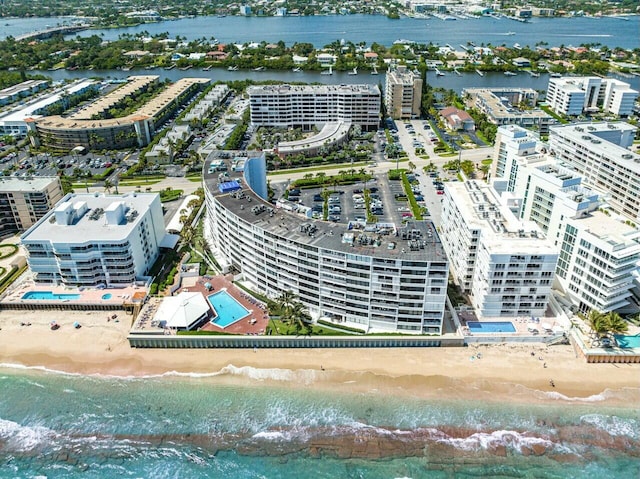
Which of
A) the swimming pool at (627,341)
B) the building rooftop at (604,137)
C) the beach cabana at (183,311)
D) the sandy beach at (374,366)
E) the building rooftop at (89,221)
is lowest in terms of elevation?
the sandy beach at (374,366)

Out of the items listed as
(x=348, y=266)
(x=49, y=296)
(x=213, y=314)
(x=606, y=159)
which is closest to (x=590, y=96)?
(x=606, y=159)

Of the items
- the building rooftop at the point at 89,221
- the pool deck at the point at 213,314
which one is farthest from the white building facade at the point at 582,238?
the building rooftop at the point at 89,221

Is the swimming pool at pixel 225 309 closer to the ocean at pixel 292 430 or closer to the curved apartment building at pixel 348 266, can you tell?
the curved apartment building at pixel 348 266

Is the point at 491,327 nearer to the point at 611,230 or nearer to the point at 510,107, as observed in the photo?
the point at 611,230

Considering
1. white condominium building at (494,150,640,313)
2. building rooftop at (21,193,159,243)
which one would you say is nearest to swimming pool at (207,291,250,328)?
building rooftop at (21,193,159,243)

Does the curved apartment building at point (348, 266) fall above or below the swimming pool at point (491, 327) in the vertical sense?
above

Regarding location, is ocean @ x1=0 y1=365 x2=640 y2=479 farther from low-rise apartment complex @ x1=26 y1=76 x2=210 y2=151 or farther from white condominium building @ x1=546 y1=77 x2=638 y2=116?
white condominium building @ x1=546 y1=77 x2=638 y2=116

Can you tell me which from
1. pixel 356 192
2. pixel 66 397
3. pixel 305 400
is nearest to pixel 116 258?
pixel 66 397
